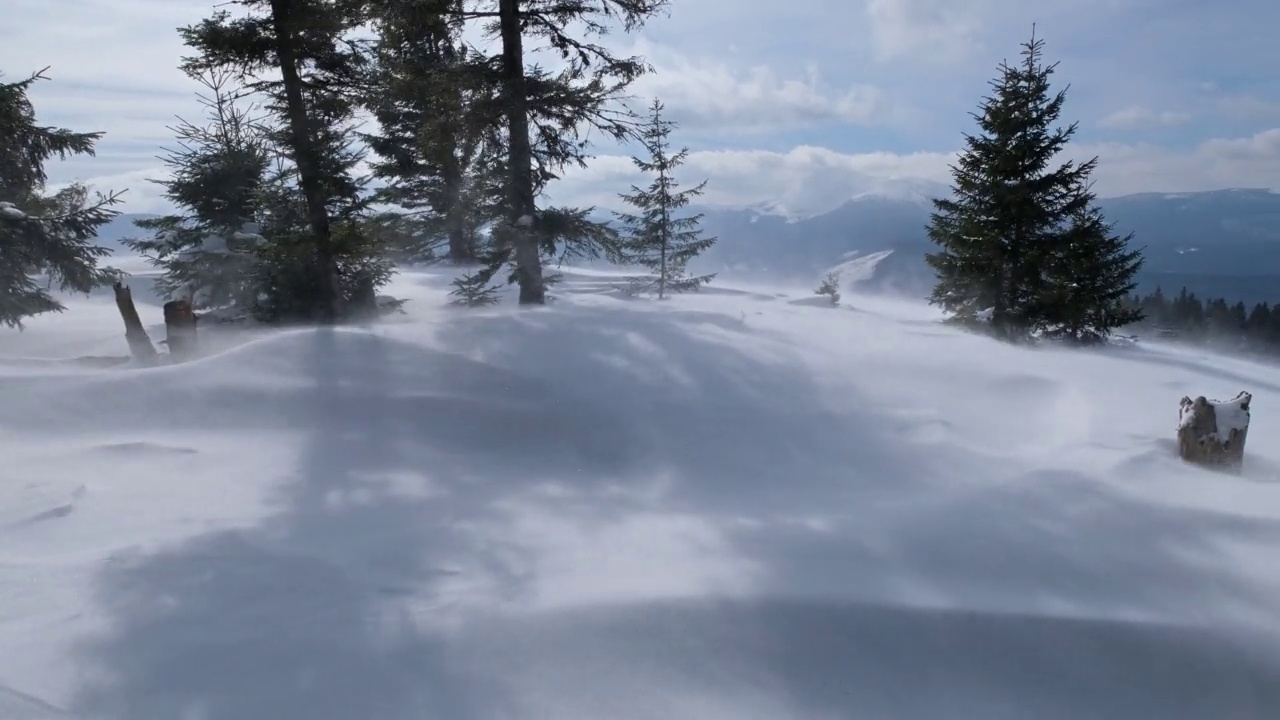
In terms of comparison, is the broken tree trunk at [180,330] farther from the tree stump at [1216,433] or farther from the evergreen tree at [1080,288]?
the evergreen tree at [1080,288]

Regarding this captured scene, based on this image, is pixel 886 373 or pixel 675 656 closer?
pixel 675 656

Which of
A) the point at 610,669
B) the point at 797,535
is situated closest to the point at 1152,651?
the point at 797,535

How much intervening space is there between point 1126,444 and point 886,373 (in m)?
2.45

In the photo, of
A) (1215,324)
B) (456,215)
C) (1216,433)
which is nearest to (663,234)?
(456,215)

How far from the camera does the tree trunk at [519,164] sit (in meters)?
11.9

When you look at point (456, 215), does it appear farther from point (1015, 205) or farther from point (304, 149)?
point (1015, 205)

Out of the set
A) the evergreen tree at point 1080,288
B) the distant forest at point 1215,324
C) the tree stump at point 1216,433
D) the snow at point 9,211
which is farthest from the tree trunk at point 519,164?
the distant forest at point 1215,324

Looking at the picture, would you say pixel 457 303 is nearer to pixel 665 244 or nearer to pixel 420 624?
pixel 665 244

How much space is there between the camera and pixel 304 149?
1197 centimetres

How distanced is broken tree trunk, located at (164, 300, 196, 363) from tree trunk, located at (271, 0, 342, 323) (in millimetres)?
2919

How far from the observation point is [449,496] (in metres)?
5.20

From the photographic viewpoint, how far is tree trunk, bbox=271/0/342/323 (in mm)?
11375

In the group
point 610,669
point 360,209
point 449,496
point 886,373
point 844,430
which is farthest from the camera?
point 360,209

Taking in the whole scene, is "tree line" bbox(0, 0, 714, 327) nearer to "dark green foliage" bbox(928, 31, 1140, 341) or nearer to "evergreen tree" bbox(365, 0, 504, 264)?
"evergreen tree" bbox(365, 0, 504, 264)
